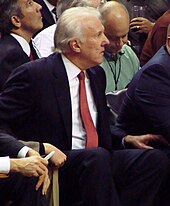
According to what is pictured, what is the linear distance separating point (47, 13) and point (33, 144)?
169cm

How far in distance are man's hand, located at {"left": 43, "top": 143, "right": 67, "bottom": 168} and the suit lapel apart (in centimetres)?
20

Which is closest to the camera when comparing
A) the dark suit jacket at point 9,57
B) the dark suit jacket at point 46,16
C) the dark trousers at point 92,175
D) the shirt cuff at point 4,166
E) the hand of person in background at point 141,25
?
the shirt cuff at point 4,166

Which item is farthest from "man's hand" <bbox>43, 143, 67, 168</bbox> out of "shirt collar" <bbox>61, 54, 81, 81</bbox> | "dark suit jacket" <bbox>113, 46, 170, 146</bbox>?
"dark suit jacket" <bbox>113, 46, 170, 146</bbox>

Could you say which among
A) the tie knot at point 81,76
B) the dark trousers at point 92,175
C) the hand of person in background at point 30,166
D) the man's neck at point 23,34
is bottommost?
the dark trousers at point 92,175

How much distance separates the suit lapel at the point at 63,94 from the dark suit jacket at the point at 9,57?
0.35 metres

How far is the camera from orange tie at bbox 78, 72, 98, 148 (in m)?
2.89

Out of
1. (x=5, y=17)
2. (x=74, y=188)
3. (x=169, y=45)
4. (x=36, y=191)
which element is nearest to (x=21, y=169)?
(x=36, y=191)

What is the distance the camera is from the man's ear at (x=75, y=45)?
114 inches

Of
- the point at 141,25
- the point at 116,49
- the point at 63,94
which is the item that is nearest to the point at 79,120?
the point at 63,94

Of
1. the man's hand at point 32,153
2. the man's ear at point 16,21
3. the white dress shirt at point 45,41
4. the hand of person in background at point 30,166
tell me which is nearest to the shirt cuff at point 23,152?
the man's hand at point 32,153

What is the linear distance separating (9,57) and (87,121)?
1.82ft

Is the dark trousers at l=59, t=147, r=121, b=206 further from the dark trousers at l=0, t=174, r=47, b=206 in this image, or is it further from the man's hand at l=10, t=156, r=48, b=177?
the man's hand at l=10, t=156, r=48, b=177

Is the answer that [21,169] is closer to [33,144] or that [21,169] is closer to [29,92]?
[33,144]

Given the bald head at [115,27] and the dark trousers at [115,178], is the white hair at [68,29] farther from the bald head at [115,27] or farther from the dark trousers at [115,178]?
the bald head at [115,27]
